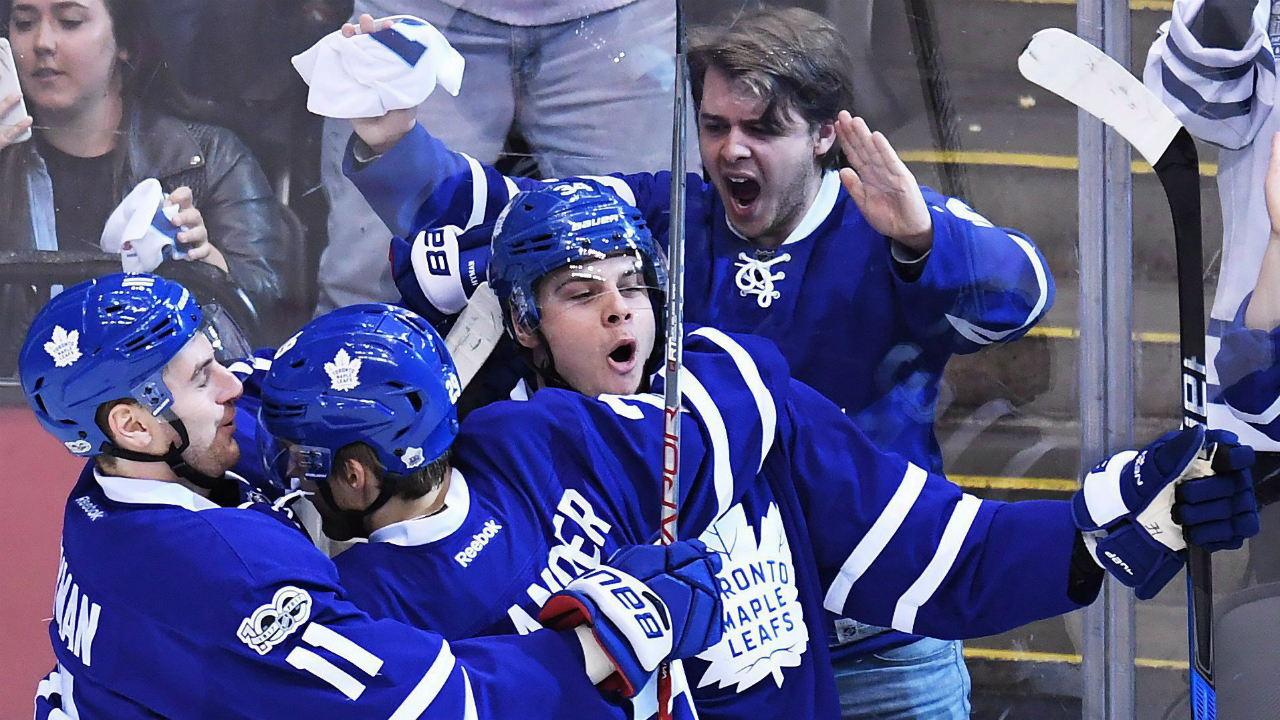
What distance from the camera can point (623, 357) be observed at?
1.77m

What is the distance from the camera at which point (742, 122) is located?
65.1 inches

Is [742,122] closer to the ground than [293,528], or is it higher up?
higher up

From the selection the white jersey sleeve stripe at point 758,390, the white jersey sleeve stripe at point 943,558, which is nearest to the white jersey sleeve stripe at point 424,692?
the white jersey sleeve stripe at point 758,390

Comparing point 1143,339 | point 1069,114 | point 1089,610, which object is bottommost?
point 1089,610

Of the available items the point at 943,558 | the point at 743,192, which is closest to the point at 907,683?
the point at 943,558

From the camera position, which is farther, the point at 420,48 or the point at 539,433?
the point at 420,48

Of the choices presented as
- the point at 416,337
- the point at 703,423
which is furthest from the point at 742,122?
the point at 416,337

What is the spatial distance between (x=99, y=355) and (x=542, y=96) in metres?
0.93

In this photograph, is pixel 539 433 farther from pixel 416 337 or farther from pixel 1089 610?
pixel 1089 610

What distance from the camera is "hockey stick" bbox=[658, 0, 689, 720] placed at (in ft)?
5.13

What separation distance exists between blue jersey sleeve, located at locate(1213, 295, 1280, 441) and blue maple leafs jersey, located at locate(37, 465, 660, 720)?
31.5 inches

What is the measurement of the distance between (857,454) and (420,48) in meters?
0.93

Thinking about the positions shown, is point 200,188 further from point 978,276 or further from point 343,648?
point 978,276

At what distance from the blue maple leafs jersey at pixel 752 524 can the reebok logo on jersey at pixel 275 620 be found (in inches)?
6.2
